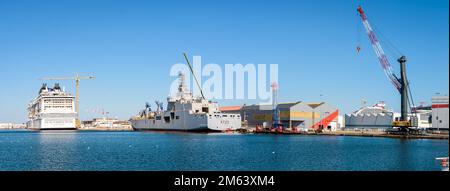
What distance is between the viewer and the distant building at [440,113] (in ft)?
310

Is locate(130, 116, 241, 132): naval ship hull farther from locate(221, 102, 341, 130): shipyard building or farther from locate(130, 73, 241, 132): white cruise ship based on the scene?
locate(221, 102, 341, 130): shipyard building

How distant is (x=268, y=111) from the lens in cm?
12444

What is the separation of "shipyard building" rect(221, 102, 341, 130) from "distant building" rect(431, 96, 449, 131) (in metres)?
26.0

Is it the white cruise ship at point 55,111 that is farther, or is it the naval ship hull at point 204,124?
the white cruise ship at point 55,111

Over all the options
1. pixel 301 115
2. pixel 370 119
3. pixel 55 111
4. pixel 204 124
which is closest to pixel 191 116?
pixel 204 124

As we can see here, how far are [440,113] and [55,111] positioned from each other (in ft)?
321

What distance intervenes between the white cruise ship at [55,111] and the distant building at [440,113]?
92493 millimetres

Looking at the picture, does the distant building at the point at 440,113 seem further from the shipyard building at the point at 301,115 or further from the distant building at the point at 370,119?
the shipyard building at the point at 301,115

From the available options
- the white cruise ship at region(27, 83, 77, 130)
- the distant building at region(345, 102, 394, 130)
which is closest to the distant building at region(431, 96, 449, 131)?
the distant building at region(345, 102, 394, 130)

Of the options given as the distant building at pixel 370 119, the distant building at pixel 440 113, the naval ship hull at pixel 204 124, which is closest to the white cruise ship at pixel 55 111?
the naval ship hull at pixel 204 124

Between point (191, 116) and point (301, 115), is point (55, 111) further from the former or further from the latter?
point (301, 115)

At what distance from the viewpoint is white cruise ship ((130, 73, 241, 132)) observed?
96875mm

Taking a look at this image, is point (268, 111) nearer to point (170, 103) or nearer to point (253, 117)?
point (253, 117)

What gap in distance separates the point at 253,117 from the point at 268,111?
708 centimetres
